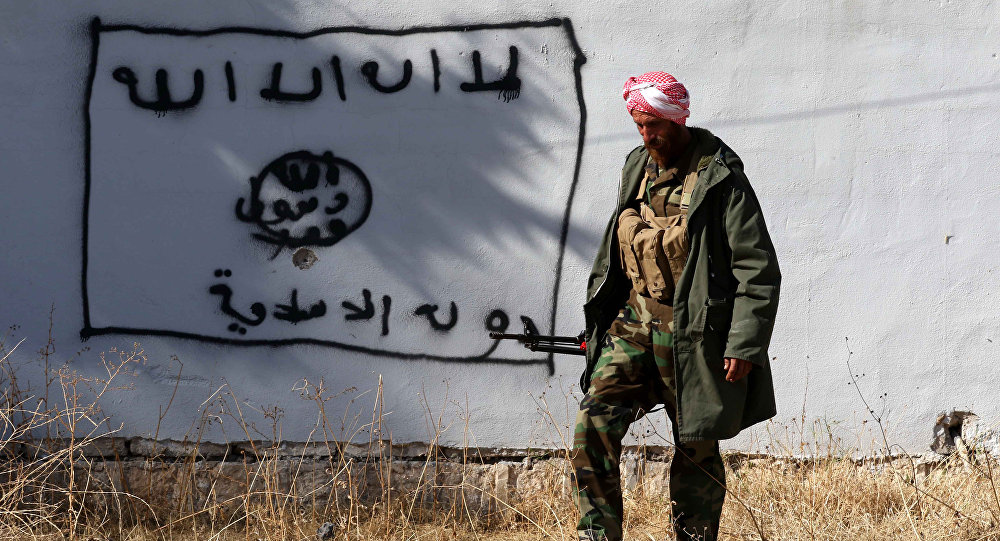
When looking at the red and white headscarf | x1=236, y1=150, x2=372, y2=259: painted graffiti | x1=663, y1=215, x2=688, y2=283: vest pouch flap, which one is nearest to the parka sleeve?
x1=663, y1=215, x2=688, y2=283: vest pouch flap

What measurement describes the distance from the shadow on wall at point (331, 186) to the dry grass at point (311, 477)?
0.26 m

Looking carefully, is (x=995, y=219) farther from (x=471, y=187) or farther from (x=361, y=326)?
(x=361, y=326)

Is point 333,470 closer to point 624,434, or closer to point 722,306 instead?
point 624,434

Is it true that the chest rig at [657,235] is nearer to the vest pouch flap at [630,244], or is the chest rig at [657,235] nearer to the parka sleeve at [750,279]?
the vest pouch flap at [630,244]

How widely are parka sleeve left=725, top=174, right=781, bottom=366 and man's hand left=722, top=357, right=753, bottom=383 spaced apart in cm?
2

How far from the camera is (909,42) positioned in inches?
128

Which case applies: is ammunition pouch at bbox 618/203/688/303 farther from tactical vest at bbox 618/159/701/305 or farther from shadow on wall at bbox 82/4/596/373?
shadow on wall at bbox 82/4/596/373

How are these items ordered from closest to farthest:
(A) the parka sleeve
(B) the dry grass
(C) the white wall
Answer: (A) the parka sleeve
(B) the dry grass
(C) the white wall

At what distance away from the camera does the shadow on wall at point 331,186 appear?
3.32 m

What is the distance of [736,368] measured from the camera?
2.26 metres

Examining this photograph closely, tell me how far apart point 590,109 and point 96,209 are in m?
1.88

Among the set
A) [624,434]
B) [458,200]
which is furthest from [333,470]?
[624,434]

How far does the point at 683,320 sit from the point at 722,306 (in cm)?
11

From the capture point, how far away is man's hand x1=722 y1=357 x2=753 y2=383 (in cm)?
226
